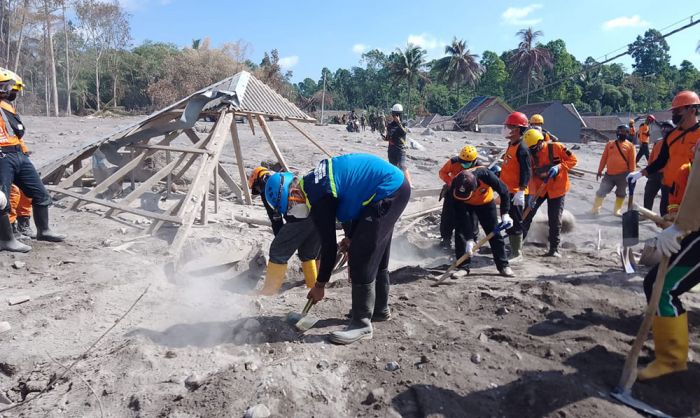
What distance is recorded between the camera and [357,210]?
3.13 m

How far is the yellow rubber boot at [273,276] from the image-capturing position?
413cm

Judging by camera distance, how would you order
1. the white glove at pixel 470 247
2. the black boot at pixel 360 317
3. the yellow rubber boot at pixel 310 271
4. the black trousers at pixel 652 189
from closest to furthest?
1. the black boot at pixel 360 317
2. the yellow rubber boot at pixel 310 271
3. the white glove at pixel 470 247
4. the black trousers at pixel 652 189

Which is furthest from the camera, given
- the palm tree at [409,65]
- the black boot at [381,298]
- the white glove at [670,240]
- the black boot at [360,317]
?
the palm tree at [409,65]

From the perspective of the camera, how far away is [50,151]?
11281 mm

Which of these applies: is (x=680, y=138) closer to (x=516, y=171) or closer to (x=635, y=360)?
(x=516, y=171)

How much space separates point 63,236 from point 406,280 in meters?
3.63

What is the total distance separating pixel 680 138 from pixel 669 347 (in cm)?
315

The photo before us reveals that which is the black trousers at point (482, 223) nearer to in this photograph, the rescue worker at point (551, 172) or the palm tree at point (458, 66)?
the rescue worker at point (551, 172)

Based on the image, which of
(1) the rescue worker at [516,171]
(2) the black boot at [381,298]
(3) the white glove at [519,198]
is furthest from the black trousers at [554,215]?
(2) the black boot at [381,298]

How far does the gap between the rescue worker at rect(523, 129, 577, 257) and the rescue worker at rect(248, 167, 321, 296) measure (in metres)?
3.01

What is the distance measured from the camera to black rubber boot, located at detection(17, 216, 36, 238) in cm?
529

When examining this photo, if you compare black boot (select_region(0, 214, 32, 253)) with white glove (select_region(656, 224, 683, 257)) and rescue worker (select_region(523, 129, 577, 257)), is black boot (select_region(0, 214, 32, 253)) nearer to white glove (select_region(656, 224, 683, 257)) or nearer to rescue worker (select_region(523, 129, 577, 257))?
white glove (select_region(656, 224, 683, 257))

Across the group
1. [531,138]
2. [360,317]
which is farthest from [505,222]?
[360,317]

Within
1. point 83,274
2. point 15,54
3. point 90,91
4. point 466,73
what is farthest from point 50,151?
point 466,73
